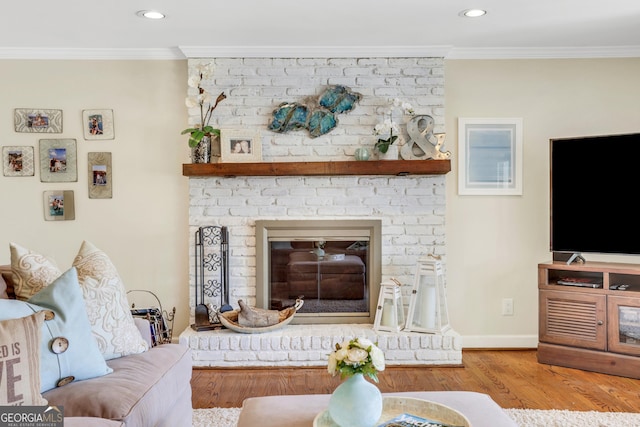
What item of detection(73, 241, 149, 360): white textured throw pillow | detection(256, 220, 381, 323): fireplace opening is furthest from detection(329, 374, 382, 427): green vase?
detection(256, 220, 381, 323): fireplace opening

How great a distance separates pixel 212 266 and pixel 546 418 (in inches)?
97.2

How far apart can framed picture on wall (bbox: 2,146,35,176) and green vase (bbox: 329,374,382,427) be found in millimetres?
3454

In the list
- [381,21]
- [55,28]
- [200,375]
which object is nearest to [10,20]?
[55,28]

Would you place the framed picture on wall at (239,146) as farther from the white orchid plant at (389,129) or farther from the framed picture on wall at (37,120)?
the framed picture on wall at (37,120)

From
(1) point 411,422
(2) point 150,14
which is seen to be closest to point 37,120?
(2) point 150,14

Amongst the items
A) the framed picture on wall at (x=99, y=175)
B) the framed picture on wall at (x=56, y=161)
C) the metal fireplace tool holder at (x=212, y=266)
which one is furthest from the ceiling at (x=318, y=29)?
the metal fireplace tool holder at (x=212, y=266)

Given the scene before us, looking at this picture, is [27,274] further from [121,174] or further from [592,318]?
[592,318]

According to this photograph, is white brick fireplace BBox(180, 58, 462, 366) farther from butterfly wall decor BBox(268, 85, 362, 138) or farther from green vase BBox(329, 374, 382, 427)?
green vase BBox(329, 374, 382, 427)

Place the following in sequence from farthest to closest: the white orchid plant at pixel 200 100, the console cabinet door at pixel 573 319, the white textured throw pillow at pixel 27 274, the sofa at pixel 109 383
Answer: the white orchid plant at pixel 200 100 → the console cabinet door at pixel 573 319 → the white textured throw pillow at pixel 27 274 → the sofa at pixel 109 383

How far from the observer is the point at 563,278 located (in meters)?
3.74

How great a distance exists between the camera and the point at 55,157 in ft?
13.2

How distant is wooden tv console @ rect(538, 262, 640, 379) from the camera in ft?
11.2

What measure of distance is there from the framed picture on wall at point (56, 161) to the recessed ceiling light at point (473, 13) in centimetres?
304

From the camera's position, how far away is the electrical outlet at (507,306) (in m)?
4.13
